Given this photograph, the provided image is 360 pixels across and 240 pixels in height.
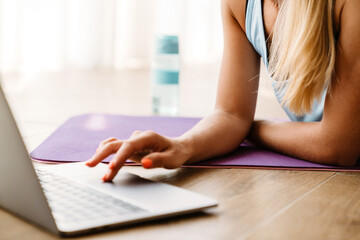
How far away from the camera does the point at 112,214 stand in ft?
1.72

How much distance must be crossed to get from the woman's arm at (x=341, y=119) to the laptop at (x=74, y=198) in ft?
1.32

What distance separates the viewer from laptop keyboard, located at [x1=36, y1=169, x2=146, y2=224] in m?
0.52

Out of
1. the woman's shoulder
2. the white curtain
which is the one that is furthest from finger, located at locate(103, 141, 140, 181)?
the white curtain

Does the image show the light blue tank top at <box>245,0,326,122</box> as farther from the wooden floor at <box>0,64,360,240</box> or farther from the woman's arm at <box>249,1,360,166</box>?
the wooden floor at <box>0,64,360,240</box>

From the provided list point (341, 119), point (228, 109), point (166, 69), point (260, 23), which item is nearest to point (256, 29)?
point (260, 23)

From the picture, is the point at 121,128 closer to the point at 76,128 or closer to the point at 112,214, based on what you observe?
the point at 76,128

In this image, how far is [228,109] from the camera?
1.06 meters

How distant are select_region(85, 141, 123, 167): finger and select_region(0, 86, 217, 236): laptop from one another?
3cm

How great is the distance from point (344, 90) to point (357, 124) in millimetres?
71

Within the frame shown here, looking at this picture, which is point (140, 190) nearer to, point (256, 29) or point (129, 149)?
point (129, 149)

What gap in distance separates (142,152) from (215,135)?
249 millimetres

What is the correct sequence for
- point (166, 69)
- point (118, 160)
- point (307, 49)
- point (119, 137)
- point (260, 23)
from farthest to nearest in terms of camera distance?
point (166, 69) → point (119, 137) → point (260, 23) → point (307, 49) → point (118, 160)

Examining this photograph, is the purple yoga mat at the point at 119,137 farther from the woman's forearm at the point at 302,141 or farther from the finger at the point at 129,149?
the finger at the point at 129,149

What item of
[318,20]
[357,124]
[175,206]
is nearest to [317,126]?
[357,124]
